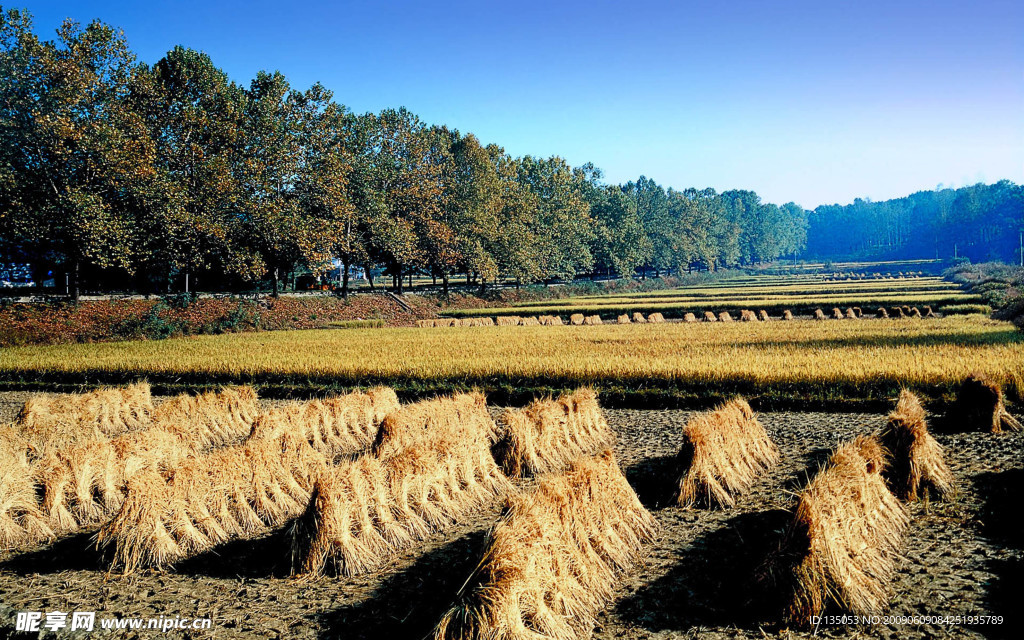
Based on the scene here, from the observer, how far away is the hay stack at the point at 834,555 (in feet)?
17.6

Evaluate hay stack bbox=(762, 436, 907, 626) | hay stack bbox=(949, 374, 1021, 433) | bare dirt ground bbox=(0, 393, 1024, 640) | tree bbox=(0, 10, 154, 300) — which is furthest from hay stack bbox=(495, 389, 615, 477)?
tree bbox=(0, 10, 154, 300)

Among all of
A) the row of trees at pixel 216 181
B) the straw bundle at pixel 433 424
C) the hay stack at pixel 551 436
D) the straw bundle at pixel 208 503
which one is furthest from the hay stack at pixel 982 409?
the row of trees at pixel 216 181

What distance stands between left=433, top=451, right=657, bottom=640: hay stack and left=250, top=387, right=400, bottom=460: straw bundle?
16.0 feet

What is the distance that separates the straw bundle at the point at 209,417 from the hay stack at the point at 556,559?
26.5ft

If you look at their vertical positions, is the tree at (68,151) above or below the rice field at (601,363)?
above

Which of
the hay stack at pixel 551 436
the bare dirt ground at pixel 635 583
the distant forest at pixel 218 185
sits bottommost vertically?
the bare dirt ground at pixel 635 583

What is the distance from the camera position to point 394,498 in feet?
24.7

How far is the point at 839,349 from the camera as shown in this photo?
1923cm

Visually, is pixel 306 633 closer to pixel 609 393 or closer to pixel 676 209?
pixel 609 393

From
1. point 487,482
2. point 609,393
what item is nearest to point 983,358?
point 609,393

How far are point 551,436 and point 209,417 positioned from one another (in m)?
7.16

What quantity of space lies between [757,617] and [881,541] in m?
2.09

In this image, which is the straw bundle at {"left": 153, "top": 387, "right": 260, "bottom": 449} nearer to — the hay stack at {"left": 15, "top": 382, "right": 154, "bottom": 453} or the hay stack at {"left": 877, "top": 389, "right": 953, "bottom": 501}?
the hay stack at {"left": 15, "top": 382, "right": 154, "bottom": 453}

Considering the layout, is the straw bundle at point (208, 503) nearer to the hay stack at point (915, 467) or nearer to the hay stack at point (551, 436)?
the hay stack at point (551, 436)
